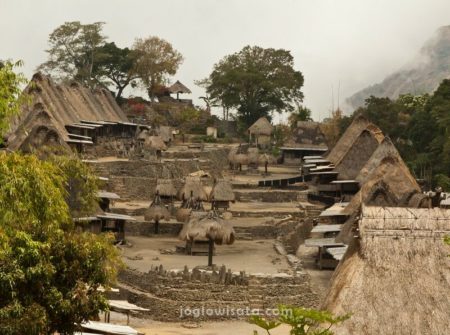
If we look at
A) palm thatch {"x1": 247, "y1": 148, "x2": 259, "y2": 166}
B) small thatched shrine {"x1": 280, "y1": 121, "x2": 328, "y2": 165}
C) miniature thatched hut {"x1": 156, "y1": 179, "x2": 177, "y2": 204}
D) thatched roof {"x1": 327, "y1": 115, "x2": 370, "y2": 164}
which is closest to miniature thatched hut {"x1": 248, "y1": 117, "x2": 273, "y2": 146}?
small thatched shrine {"x1": 280, "y1": 121, "x2": 328, "y2": 165}

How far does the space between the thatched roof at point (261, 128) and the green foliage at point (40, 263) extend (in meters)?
45.6

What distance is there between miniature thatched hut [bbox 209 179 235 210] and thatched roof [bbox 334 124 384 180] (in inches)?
215

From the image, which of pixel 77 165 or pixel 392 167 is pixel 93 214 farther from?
pixel 392 167

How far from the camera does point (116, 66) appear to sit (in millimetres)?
71500

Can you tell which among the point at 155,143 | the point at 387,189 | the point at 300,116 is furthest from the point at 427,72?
the point at 387,189

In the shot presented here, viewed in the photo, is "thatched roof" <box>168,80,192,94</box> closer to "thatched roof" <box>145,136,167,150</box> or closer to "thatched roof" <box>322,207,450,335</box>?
"thatched roof" <box>145,136,167,150</box>

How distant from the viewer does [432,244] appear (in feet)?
62.2

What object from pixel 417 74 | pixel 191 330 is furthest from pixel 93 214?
pixel 417 74

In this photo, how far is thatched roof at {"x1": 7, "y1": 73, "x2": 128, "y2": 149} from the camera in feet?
135

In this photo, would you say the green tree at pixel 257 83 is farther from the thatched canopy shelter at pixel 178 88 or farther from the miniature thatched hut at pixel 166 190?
the miniature thatched hut at pixel 166 190

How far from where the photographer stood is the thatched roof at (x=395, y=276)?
1756cm

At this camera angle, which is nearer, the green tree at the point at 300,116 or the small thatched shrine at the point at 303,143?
the small thatched shrine at the point at 303,143

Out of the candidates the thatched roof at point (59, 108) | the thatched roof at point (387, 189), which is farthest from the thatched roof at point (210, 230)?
the thatched roof at point (59, 108)

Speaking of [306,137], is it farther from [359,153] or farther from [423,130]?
[359,153]
